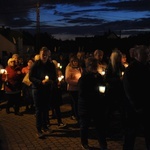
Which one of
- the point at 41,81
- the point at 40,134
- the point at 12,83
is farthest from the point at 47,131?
the point at 12,83

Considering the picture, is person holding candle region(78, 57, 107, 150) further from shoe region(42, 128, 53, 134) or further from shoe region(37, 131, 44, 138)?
shoe region(42, 128, 53, 134)

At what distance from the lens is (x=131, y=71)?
18.0ft

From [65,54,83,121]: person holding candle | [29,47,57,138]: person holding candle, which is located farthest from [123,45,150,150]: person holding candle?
[65,54,83,121]: person holding candle

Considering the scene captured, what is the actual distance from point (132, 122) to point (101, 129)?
1040 millimetres

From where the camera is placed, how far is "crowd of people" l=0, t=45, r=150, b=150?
5.52 meters

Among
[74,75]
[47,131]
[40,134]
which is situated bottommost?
[47,131]

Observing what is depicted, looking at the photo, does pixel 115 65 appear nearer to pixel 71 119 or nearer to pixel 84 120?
pixel 84 120

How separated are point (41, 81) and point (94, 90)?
5.33 ft

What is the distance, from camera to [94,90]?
6555mm

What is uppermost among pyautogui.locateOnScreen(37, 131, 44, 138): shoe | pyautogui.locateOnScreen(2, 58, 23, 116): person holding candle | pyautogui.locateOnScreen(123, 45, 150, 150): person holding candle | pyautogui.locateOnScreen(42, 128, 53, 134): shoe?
pyautogui.locateOnScreen(123, 45, 150, 150): person holding candle

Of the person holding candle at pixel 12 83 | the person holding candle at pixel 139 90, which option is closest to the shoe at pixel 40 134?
the person holding candle at pixel 139 90

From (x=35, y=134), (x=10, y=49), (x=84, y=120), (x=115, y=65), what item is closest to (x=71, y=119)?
(x=35, y=134)

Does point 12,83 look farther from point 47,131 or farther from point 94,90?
point 94,90

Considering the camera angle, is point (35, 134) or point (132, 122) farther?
point (35, 134)
